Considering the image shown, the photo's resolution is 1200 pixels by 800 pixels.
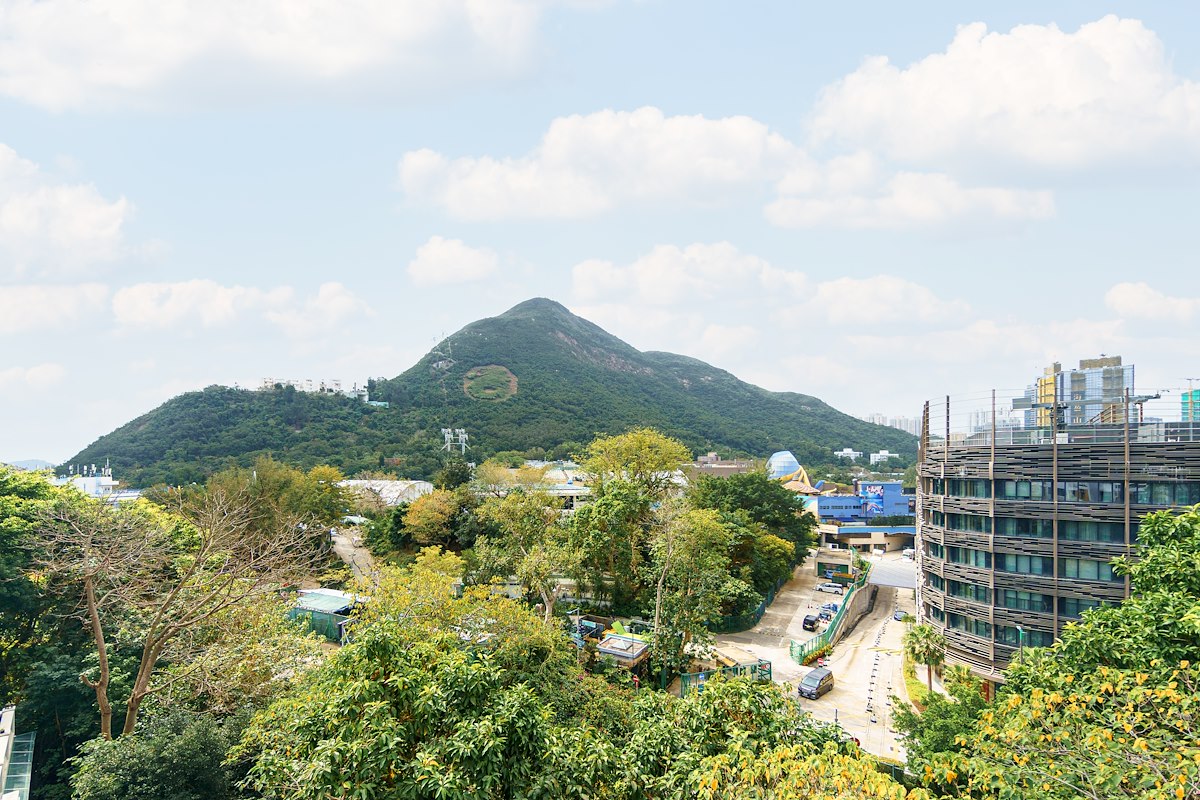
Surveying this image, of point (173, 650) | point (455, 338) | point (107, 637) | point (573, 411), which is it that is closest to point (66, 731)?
point (107, 637)

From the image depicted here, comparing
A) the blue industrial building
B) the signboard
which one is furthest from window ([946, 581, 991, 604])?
the signboard

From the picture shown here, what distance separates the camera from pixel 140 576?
16812 millimetres

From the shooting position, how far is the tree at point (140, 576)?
13.1 m

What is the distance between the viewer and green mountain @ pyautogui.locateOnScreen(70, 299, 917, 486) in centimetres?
6812

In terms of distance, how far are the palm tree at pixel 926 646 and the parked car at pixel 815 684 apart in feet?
10.8

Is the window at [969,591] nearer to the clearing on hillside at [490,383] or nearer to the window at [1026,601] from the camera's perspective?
the window at [1026,601]

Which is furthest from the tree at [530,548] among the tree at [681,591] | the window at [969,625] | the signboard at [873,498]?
the signboard at [873,498]

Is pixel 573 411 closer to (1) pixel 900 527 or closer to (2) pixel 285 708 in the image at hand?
(1) pixel 900 527

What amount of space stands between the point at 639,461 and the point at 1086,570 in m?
20.2

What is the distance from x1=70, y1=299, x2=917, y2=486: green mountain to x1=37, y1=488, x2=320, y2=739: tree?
4205cm

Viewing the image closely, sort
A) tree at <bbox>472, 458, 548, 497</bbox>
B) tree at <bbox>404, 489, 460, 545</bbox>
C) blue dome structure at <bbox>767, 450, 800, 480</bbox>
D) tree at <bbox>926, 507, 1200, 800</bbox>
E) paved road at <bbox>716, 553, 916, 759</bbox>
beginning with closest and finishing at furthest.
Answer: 1. tree at <bbox>926, 507, 1200, 800</bbox>
2. paved road at <bbox>716, 553, 916, 759</bbox>
3. tree at <bbox>404, 489, 460, 545</bbox>
4. tree at <bbox>472, 458, 548, 497</bbox>
5. blue dome structure at <bbox>767, 450, 800, 480</bbox>

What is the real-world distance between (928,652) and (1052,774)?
19104 mm

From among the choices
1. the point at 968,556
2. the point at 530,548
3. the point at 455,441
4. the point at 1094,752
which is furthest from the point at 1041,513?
the point at 455,441

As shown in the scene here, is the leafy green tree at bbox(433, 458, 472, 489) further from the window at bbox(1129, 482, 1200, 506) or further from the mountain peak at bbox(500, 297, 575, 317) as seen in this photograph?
the mountain peak at bbox(500, 297, 575, 317)
